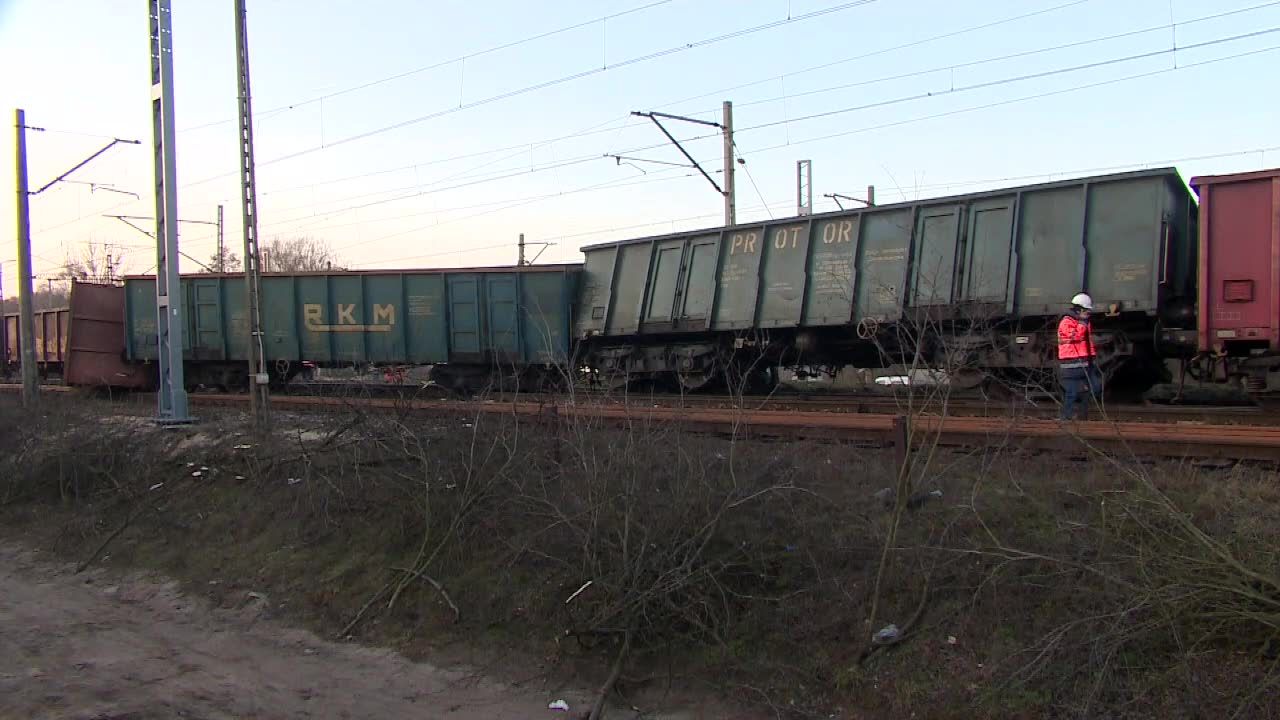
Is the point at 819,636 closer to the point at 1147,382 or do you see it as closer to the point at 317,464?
the point at 317,464

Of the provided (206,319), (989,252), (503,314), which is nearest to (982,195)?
(989,252)

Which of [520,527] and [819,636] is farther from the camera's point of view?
[520,527]

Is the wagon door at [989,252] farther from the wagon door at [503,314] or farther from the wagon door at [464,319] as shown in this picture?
the wagon door at [464,319]

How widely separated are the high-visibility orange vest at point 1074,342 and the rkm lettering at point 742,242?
7175 mm

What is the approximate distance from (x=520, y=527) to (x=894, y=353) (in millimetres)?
8991

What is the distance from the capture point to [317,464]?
8.89m

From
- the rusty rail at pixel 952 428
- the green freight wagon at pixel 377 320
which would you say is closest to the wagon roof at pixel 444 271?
the green freight wagon at pixel 377 320

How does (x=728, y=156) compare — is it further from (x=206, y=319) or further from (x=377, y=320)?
(x=206, y=319)

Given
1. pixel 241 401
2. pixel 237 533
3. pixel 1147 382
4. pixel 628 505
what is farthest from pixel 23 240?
pixel 1147 382

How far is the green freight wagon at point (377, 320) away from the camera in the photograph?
63.3ft

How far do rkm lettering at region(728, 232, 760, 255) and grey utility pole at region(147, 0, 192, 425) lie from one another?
942 centimetres

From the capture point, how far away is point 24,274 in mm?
18672

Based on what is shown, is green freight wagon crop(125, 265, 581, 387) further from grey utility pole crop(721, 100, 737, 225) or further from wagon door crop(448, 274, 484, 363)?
grey utility pole crop(721, 100, 737, 225)

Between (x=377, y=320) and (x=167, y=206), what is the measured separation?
7.16 metres
